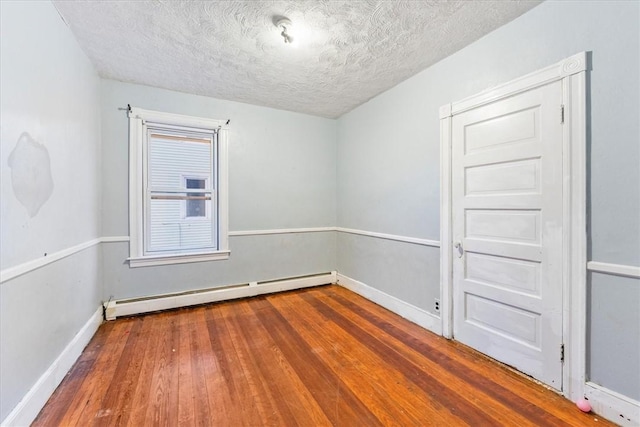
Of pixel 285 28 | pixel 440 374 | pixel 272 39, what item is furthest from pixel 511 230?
pixel 272 39

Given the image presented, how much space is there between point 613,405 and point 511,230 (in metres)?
1.06

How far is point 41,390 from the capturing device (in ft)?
5.14

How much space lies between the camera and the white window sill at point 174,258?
2.95 metres

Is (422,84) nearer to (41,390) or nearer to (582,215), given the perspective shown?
(582,215)

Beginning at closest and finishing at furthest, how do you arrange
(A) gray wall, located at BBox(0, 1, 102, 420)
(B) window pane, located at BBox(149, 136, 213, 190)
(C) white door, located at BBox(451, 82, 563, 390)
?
(A) gray wall, located at BBox(0, 1, 102, 420) < (C) white door, located at BBox(451, 82, 563, 390) < (B) window pane, located at BBox(149, 136, 213, 190)

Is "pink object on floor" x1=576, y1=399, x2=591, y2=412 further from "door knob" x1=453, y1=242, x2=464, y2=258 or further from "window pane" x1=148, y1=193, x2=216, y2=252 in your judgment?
"window pane" x1=148, y1=193, x2=216, y2=252

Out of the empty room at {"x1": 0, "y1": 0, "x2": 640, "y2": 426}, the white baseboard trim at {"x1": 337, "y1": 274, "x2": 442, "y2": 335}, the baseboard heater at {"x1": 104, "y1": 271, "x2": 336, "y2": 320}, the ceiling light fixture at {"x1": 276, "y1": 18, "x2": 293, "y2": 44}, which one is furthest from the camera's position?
the baseboard heater at {"x1": 104, "y1": 271, "x2": 336, "y2": 320}

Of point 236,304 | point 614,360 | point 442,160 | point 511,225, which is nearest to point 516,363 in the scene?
point 614,360

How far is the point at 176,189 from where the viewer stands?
3.25 metres

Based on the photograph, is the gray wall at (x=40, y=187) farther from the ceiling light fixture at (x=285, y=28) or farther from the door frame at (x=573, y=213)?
A: the door frame at (x=573, y=213)

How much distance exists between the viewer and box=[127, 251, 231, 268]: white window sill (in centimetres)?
295

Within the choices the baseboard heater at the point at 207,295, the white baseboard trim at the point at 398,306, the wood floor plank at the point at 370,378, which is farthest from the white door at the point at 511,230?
the baseboard heater at the point at 207,295

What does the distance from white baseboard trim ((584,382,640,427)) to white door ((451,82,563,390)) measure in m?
0.16

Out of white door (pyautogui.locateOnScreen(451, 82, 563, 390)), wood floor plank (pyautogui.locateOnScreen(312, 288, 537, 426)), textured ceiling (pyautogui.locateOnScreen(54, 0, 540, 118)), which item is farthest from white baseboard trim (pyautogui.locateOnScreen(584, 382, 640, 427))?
textured ceiling (pyautogui.locateOnScreen(54, 0, 540, 118))
